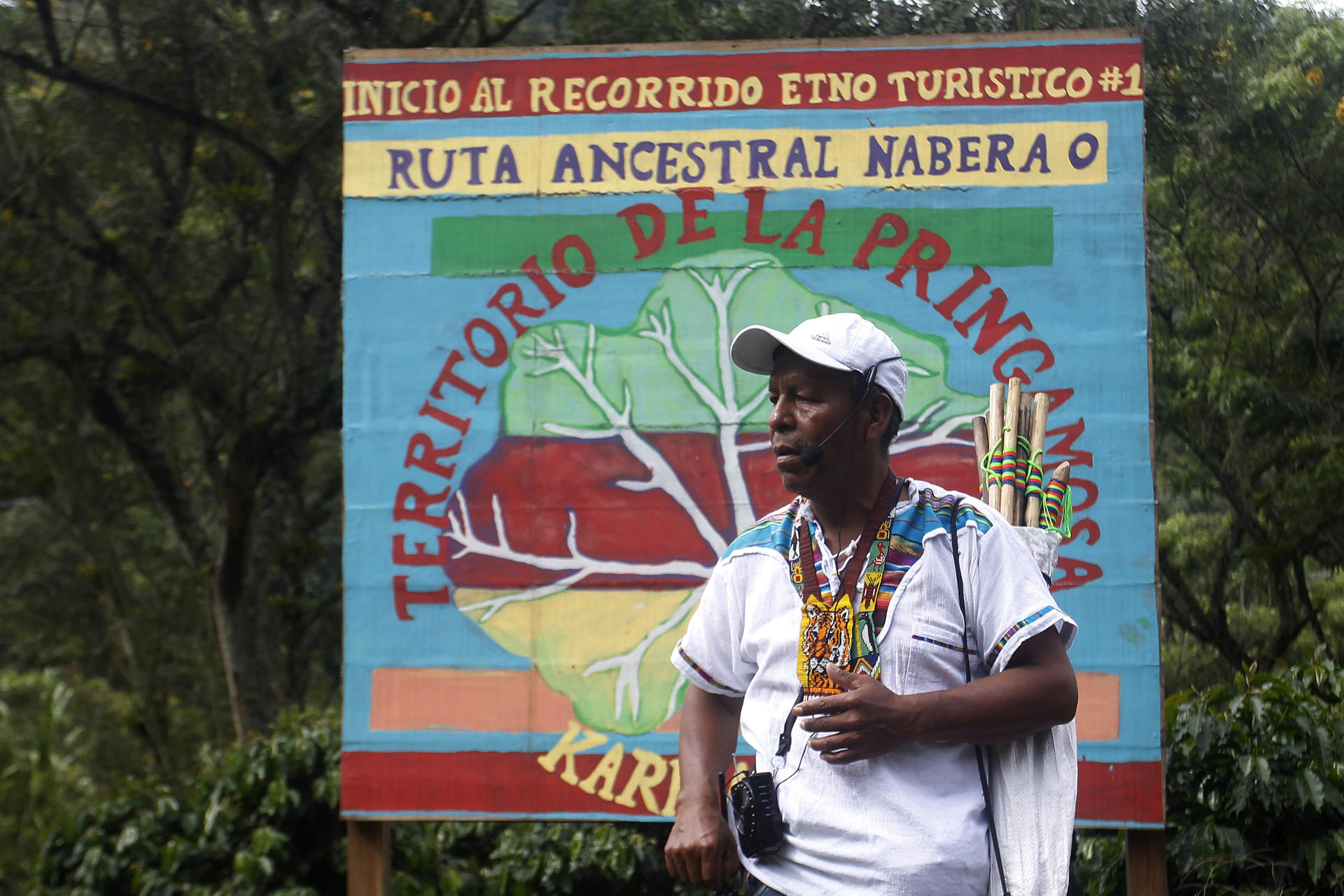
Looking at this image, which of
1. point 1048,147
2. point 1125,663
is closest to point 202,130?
point 1048,147

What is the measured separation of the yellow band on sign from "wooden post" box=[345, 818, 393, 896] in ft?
8.48

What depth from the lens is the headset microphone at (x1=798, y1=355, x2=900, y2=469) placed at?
2.70 metres

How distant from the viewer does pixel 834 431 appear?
8.93 feet

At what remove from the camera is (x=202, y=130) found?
1045cm

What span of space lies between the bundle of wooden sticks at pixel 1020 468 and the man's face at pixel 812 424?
633 mm

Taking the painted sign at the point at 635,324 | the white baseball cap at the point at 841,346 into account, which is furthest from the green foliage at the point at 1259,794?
the white baseball cap at the point at 841,346

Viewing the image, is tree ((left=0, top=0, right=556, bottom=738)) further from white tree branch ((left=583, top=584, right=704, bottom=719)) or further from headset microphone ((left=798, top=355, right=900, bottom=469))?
headset microphone ((left=798, top=355, right=900, bottom=469))

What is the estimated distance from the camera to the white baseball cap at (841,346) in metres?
2.70

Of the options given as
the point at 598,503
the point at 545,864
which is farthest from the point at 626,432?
the point at 545,864

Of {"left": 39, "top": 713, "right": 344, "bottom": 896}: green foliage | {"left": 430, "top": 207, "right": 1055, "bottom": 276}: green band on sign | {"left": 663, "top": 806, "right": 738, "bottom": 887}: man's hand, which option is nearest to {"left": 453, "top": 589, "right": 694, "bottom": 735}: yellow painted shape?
{"left": 430, "top": 207, "right": 1055, "bottom": 276}: green band on sign

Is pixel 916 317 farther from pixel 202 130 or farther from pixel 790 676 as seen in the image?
pixel 202 130

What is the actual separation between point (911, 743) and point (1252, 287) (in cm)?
802

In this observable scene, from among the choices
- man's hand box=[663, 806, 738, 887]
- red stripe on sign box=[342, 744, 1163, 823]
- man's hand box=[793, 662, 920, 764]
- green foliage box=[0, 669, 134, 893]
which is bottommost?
green foliage box=[0, 669, 134, 893]

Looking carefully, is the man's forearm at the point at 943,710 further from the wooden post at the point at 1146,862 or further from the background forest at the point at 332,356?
the background forest at the point at 332,356
